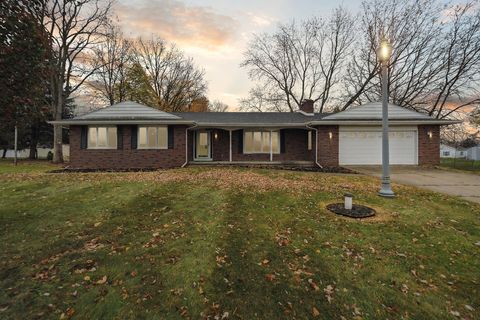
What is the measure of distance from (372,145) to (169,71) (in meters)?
26.6

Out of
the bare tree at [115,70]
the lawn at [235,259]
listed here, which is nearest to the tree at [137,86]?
the bare tree at [115,70]

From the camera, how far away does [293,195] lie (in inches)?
294

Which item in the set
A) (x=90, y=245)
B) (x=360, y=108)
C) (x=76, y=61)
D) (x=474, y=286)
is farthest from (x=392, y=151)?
(x=76, y=61)

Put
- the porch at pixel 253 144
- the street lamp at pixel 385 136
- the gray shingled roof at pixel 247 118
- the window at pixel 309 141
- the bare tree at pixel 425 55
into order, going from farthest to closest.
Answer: the bare tree at pixel 425 55 → the porch at pixel 253 144 → the window at pixel 309 141 → the gray shingled roof at pixel 247 118 → the street lamp at pixel 385 136

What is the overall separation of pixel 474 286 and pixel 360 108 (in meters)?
14.2

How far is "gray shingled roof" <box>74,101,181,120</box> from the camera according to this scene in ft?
47.8

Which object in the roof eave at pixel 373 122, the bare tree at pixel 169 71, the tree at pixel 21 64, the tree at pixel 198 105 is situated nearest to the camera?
the tree at pixel 21 64

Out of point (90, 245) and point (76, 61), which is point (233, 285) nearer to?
point (90, 245)

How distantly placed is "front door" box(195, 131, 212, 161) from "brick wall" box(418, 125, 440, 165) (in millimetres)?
13382

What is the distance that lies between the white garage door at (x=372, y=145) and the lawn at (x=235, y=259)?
8.66m

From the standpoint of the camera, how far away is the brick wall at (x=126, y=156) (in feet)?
47.5

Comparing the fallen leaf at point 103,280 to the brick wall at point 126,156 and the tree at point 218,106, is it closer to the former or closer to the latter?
the brick wall at point 126,156

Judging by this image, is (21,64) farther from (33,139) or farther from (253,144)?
(33,139)

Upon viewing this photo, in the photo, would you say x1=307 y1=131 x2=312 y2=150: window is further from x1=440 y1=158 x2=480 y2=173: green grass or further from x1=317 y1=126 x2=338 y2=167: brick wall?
x1=440 y1=158 x2=480 y2=173: green grass
